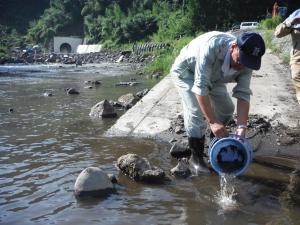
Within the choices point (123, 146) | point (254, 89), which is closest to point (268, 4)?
point (254, 89)

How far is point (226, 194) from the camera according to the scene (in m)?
4.43

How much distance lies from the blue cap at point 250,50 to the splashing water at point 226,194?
123cm

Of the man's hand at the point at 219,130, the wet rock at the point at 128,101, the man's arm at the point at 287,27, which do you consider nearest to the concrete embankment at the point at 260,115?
the wet rock at the point at 128,101

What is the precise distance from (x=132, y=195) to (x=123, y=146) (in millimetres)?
1866

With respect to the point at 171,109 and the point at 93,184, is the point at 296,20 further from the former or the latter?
the point at 93,184

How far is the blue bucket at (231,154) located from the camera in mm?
3938

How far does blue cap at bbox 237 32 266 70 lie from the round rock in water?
180 cm

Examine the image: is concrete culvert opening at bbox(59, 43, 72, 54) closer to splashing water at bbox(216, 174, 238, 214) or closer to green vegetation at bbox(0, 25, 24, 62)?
green vegetation at bbox(0, 25, 24, 62)

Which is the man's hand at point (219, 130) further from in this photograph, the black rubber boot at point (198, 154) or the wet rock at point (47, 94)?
the wet rock at point (47, 94)

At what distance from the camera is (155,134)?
22.0 ft

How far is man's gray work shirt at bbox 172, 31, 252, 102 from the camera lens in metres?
4.11

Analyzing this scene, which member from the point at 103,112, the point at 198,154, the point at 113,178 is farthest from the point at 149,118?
the point at 113,178

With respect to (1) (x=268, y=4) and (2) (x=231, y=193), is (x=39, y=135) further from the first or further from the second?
(1) (x=268, y=4)

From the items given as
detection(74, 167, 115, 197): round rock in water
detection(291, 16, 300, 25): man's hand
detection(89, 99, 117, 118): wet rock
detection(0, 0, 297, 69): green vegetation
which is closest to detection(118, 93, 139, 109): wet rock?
detection(89, 99, 117, 118): wet rock
